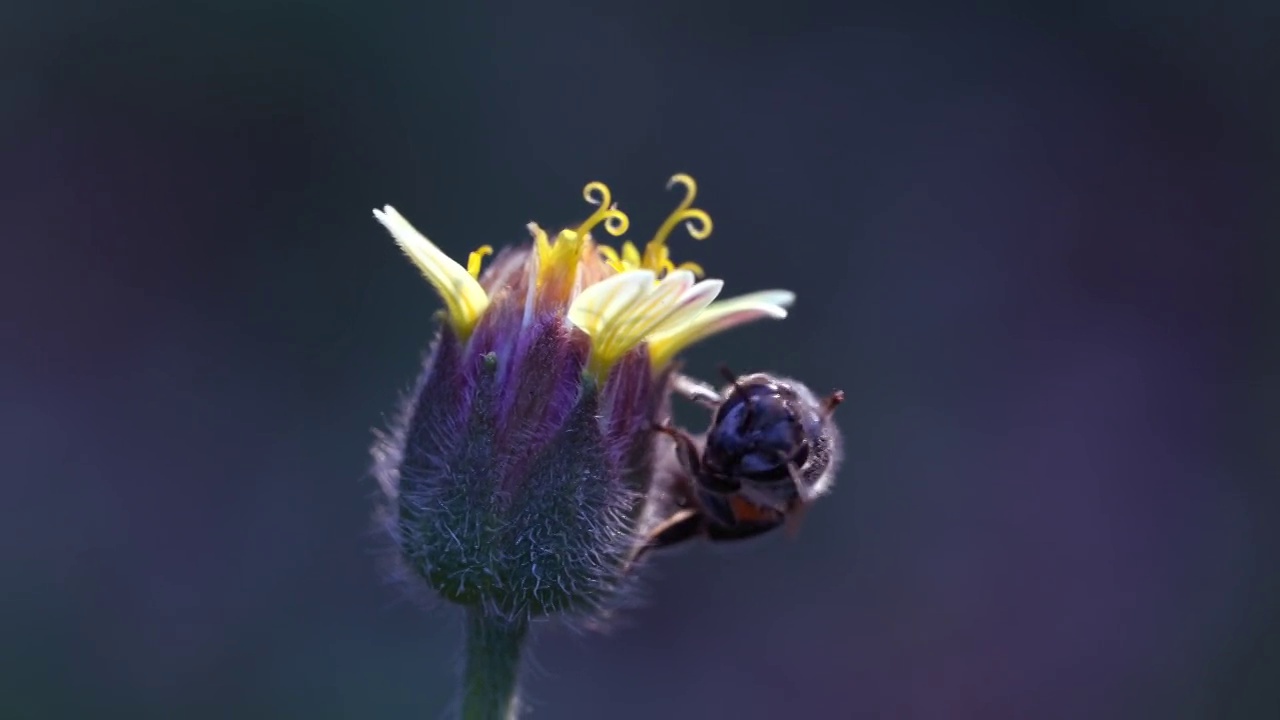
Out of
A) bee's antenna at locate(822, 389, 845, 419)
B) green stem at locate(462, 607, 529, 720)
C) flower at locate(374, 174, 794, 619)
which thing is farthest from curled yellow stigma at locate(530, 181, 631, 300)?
green stem at locate(462, 607, 529, 720)

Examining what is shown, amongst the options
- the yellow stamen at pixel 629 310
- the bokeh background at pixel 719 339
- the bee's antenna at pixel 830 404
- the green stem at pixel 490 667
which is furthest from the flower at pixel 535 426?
the bokeh background at pixel 719 339

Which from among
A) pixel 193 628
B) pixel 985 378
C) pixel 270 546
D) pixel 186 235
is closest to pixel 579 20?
pixel 186 235

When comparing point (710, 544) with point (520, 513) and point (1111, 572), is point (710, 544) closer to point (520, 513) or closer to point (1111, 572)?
point (520, 513)

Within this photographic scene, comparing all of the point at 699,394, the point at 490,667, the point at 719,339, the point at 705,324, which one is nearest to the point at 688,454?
the point at 699,394

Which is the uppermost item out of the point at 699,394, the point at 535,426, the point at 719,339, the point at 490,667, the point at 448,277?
the point at 719,339

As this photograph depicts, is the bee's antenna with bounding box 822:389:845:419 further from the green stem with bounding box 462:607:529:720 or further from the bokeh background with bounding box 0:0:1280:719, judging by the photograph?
the bokeh background with bounding box 0:0:1280:719

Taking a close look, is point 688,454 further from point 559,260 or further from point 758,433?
point 559,260
